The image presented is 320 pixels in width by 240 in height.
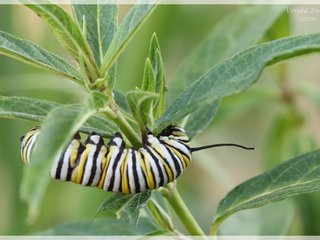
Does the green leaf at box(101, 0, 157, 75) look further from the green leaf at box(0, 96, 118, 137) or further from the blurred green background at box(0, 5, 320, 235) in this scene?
the blurred green background at box(0, 5, 320, 235)

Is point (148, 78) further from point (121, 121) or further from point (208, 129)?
point (208, 129)

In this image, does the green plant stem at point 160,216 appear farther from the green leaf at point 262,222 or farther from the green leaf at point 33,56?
the green leaf at point 262,222

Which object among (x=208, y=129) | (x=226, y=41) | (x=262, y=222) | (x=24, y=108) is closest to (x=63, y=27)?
(x=24, y=108)

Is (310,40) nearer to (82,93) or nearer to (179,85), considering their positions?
(179,85)

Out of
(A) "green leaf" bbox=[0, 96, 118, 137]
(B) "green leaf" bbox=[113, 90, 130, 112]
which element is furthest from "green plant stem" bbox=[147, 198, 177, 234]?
(A) "green leaf" bbox=[0, 96, 118, 137]

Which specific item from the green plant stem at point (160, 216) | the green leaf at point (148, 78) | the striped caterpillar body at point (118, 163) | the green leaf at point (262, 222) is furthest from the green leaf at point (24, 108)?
the green leaf at point (262, 222)

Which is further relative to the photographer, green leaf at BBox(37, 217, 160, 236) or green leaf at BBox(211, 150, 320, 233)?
green leaf at BBox(37, 217, 160, 236)
